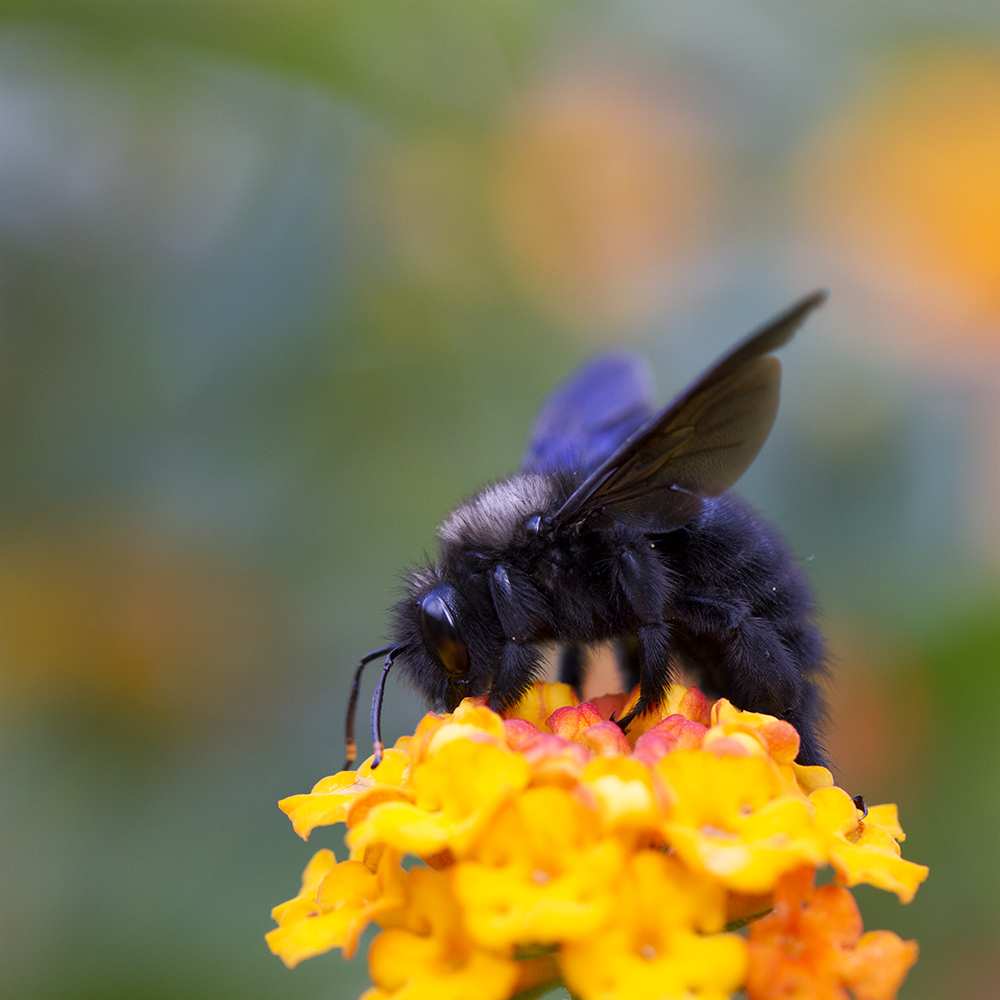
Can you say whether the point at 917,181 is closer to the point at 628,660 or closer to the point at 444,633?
the point at 628,660

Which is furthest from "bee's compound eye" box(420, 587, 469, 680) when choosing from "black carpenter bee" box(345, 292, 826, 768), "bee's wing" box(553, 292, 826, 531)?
"bee's wing" box(553, 292, 826, 531)

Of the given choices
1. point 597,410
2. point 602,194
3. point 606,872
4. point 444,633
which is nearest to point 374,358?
point 602,194

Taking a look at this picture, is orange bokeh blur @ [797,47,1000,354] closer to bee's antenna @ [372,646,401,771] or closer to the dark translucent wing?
the dark translucent wing

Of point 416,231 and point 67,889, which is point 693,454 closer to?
point 67,889

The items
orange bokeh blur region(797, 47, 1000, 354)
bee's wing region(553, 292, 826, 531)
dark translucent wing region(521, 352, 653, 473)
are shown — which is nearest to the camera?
bee's wing region(553, 292, 826, 531)

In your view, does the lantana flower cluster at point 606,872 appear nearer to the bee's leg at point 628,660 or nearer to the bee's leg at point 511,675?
the bee's leg at point 511,675

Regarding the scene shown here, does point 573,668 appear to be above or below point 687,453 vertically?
below
